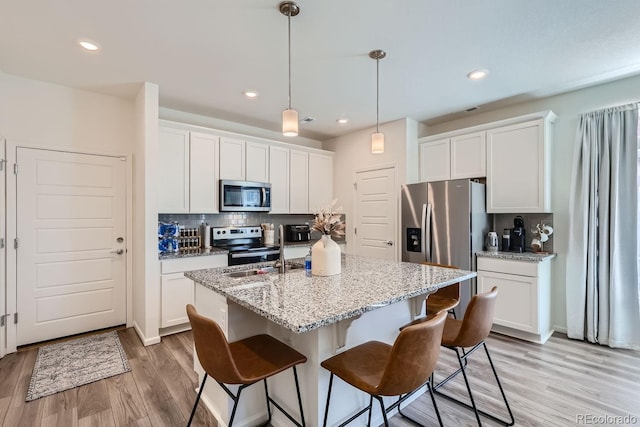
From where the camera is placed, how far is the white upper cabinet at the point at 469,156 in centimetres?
367

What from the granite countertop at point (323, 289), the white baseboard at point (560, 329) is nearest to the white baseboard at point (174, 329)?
the granite countertop at point (323, 289)

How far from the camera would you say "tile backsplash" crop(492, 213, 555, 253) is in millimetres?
3484

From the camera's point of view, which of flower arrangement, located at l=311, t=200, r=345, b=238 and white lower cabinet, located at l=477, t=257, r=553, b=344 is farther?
white lower cabinet, located at l=477, t=257, r=553, b=344

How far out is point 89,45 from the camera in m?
2.38

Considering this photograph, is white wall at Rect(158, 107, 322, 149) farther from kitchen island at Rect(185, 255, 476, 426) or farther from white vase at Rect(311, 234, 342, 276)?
white vase at Rect(311, 234, 342, 276)

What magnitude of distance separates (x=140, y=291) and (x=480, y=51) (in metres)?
3.94

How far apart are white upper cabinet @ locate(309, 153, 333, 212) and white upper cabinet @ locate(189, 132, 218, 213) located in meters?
1.55

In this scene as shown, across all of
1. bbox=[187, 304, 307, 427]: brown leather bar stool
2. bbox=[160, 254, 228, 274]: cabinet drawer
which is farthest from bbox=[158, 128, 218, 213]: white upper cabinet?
bbox=[187, 304, 307, 427]: brown leather bar stool

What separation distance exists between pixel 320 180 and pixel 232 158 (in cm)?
153

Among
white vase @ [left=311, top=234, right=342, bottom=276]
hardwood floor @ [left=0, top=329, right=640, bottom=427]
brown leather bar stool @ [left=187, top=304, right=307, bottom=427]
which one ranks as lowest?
hardwood floor @ [left=0, top=329, right=640, bottom=427]

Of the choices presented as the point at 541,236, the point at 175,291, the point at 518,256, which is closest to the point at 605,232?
the point at 541,236

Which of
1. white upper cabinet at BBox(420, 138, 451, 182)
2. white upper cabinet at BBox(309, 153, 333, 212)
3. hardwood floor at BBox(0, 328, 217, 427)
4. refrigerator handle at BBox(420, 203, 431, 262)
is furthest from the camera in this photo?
white upper cabinet at BBox(309, 153, 333, 212)

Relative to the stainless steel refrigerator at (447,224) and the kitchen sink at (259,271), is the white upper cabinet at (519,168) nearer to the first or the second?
the stainless steel refrigerator at (447,224)

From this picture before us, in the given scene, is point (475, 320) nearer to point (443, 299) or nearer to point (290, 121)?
point (443, 299)
